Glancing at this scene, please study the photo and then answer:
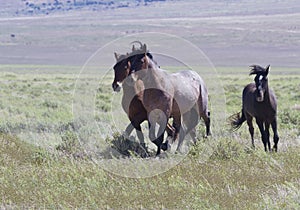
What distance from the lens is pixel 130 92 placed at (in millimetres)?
11844

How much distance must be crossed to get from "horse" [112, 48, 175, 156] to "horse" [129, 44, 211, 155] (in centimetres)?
11

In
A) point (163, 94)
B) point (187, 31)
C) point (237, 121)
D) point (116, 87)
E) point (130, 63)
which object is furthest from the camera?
point (187, 31)

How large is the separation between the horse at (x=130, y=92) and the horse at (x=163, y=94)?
0.11m

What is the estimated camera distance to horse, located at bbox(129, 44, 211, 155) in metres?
11.6

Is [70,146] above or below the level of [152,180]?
below

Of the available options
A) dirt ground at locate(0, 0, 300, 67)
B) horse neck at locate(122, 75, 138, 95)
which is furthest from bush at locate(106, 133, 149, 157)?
dirt ground at locate(0, 0, 300, 67)

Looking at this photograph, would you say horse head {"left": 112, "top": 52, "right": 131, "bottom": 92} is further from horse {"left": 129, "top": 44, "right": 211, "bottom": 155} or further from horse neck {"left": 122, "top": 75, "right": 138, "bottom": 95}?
horse neck {"left": 122, "top": 75, "right": 138, "bottom": 95}

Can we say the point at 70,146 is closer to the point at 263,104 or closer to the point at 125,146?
the point at 125,146

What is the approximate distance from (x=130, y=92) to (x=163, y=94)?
56cm

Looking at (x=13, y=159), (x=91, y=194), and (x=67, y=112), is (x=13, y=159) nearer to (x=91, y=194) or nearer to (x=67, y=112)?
(x=91, y=194)

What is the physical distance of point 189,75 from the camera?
13.2 meters

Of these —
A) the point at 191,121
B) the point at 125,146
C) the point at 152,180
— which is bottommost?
the point at 125,146

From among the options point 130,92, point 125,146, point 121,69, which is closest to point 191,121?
point 125,146

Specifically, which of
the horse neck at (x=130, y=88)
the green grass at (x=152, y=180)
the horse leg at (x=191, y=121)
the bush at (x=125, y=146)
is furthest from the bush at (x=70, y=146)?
the horse leg at (x=191, y=121)
